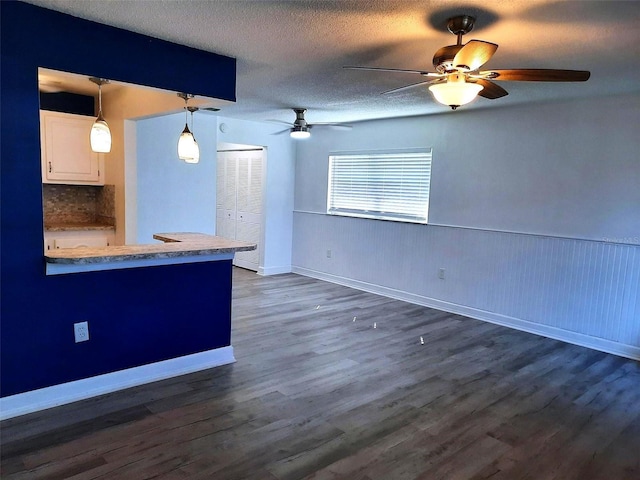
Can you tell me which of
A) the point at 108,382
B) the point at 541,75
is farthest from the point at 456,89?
the point at 108,382

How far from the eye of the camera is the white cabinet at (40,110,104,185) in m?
4.25

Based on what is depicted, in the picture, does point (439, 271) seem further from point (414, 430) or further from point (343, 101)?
point (414, 430)

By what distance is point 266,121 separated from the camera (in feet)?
20.8

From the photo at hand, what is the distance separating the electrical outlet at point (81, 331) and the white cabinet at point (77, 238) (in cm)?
184

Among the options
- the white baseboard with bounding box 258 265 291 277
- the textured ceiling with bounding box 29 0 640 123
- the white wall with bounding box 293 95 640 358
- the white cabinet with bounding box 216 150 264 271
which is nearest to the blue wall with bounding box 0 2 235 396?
the textured ceiling with bounding box 29 0 640 123

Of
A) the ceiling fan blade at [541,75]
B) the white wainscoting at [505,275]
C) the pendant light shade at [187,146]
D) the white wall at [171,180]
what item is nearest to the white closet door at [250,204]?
the white wainscoting at [505,275]

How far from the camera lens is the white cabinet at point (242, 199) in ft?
22.7

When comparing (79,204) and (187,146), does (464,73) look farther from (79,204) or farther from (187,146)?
(79,204)

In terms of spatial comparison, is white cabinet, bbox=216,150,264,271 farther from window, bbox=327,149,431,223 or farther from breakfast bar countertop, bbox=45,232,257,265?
breakfast bar countertop, bbox=45,232,257,265

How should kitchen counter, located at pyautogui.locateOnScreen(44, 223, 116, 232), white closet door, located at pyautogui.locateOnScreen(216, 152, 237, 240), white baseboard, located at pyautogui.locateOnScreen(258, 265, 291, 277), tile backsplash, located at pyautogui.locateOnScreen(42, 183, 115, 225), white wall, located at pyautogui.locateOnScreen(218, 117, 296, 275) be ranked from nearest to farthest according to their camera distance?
kitchen counter, located at pyautogui.locateOnScreen(44, 223, 116, 232)
tile backsplash, located at pyautogui.locateOnScreen(42, 183, 115, 225)
white wall, located at pyautogui.locateOnScreen(218, 117, 296, 275)
white baseboard, located at pyautogui.locateOnScreen(258, 265, 291, 277)
white closet door, located at pyautogui.locateOnScreen(216, 152, 237, 240)

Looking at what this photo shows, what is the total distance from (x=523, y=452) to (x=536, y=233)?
8.58 feet

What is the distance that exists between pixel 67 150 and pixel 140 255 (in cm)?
229

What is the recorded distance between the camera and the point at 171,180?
17.0 ft

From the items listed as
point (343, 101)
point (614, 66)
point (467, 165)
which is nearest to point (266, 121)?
point (343, 101)
